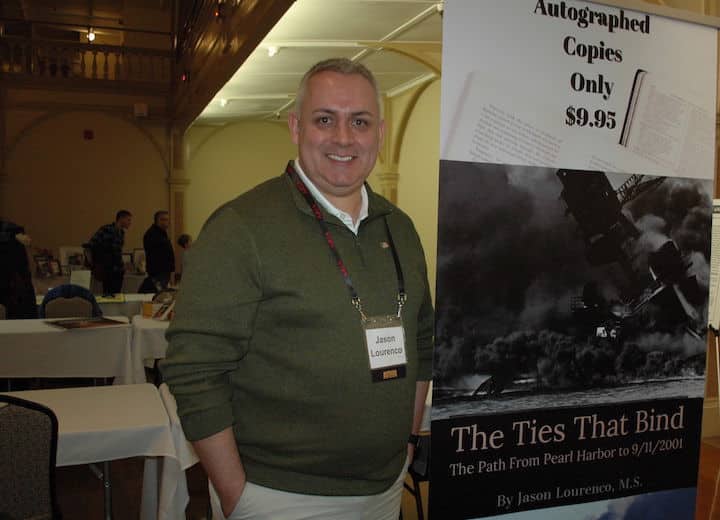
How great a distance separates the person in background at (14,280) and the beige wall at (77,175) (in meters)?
→ 6.65

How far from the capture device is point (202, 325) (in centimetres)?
143

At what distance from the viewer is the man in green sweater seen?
1.45 m

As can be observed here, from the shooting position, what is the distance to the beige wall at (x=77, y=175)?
11.6 meters

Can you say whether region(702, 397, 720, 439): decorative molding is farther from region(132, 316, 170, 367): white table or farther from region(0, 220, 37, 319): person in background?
region(0, 220, 37, 319): person in background

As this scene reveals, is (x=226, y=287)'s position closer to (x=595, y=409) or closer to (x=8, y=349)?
(x=595, y=409)

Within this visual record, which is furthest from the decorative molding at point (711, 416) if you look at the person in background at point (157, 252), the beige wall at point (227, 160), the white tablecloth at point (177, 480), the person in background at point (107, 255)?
the beige wall at point (227, 160)

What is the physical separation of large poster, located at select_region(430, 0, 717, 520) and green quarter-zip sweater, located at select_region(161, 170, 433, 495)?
1.24 feet

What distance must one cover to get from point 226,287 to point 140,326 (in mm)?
3320

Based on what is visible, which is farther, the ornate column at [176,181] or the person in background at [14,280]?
the ornate column at [176,181]

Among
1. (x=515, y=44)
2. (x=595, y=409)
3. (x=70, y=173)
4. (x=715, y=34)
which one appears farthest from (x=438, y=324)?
(x=70, y=173)

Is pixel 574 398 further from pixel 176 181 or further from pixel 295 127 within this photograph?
pixel 176 181

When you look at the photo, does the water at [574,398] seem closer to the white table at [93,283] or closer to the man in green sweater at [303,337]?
the man in green sweater at [303,337]

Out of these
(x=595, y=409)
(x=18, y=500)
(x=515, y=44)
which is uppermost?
(x=515, y=44)

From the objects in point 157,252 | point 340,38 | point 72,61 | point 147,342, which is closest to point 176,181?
point 72,61
